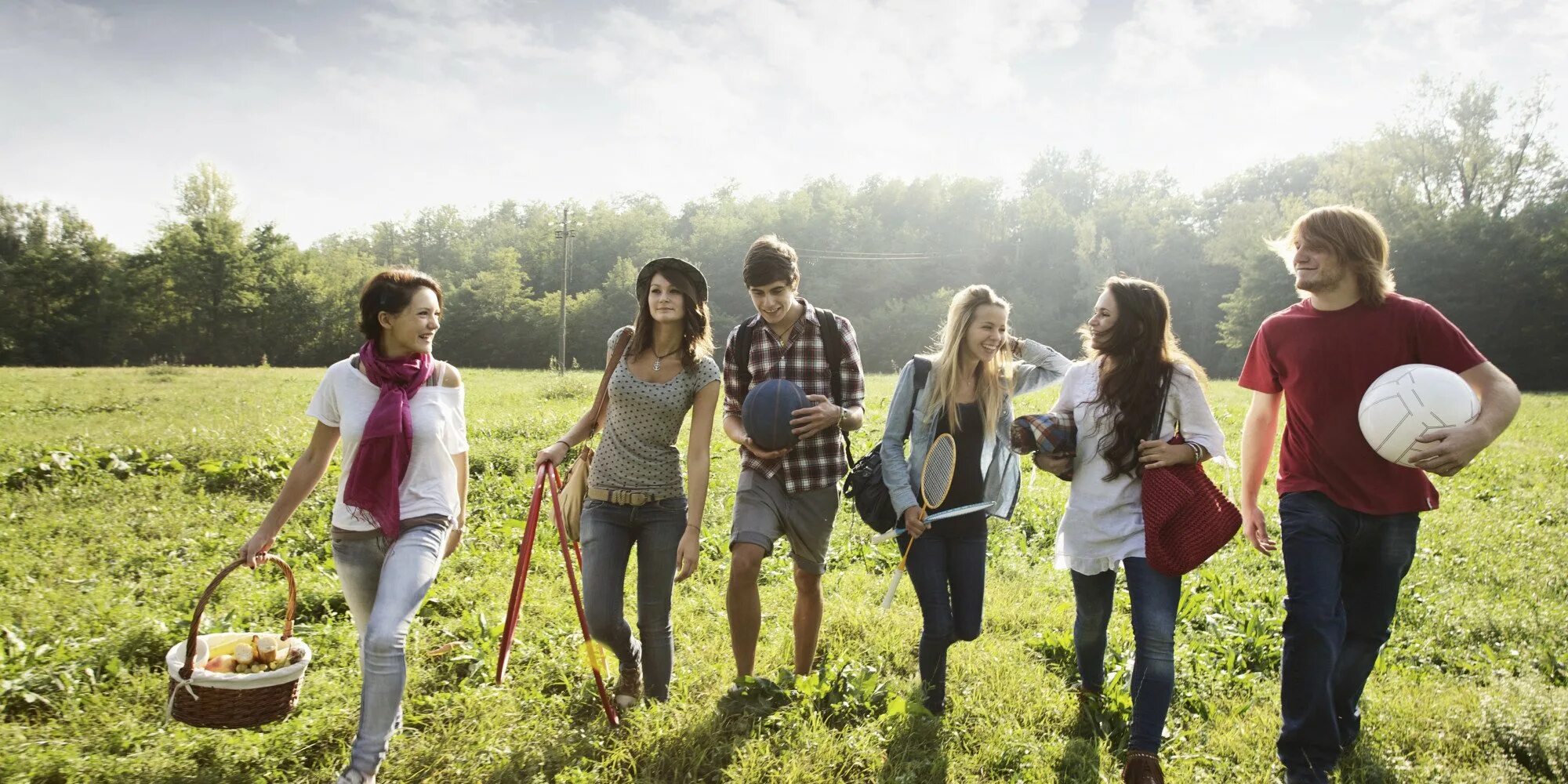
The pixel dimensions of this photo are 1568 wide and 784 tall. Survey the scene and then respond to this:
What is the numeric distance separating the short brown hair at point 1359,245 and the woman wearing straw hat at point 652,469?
2.90m

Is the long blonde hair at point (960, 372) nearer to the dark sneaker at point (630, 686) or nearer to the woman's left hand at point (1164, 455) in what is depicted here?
the woman's left hand at point (1164, 455)

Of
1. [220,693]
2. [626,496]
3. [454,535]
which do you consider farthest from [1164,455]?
[220,693]

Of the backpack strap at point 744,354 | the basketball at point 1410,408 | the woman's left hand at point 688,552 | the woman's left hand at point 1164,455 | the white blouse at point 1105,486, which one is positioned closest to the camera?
the basketball at point 1410,408

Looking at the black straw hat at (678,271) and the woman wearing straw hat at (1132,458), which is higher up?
the black straw hat at (678,271)

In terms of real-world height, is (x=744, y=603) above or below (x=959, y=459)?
below

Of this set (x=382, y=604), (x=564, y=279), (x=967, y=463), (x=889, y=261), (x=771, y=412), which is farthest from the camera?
(x=889, y=261)

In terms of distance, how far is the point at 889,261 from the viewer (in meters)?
68.7

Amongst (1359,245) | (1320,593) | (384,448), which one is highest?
(1359,245)

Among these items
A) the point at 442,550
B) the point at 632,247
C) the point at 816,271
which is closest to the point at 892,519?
the point at 442,550

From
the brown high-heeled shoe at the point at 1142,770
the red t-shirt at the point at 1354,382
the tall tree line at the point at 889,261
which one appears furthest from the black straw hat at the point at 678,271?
the tall tree line at the point at 889,261

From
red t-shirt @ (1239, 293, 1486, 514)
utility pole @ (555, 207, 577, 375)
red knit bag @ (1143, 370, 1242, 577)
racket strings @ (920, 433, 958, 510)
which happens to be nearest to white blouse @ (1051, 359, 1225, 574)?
red knit bag @ (1143, 370, 1242, 577)

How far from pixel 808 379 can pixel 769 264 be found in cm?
64

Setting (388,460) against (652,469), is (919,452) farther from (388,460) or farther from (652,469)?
(388,460)

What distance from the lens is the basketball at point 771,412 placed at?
4.09 m
